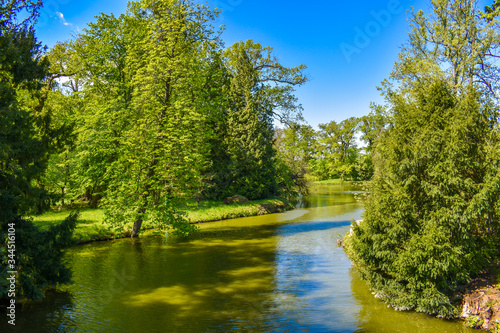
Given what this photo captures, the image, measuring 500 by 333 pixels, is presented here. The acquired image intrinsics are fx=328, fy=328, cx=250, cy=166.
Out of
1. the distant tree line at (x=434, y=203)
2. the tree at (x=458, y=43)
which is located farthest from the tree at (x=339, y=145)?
the distant tree line at (x=434, y=203)

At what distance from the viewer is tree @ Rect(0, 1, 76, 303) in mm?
7938

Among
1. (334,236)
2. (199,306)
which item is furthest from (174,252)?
(334,236)

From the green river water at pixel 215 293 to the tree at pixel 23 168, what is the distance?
1115 mm

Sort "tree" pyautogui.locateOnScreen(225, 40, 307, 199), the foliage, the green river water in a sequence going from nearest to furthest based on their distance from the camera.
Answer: the green river water
the foliage
"tree" pyautogui.locateOnScreen(225, 40, 307, 199)

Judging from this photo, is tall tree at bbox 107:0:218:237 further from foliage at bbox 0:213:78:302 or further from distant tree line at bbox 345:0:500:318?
distant tree line at bbox 345:0:500:318

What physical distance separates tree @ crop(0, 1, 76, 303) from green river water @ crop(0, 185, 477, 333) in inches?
43.9

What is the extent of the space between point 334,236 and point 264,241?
4066 millimetres

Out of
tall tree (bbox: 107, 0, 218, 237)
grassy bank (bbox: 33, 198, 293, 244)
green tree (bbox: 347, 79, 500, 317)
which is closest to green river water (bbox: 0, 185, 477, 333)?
grassy bank (bbox: 33, 198, 293, 244)

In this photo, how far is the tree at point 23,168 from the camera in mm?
7938

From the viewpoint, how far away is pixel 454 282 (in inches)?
320

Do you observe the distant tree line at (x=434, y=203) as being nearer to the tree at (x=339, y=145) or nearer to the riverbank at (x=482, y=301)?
the riverbank at (x=482, y=301)

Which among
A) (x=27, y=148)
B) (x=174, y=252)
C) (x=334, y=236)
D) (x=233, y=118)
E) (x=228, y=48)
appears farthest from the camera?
(x=228, y=48)

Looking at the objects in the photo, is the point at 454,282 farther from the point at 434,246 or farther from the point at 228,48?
the point at 228,48

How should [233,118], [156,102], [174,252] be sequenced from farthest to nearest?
[233,118]
[156,102]
[174,252]
